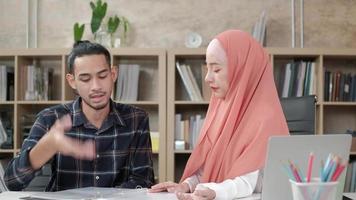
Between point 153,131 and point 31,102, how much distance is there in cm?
95

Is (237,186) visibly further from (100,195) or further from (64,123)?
(64,123)

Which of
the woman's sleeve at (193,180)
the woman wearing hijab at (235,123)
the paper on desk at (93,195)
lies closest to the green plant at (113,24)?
the woman wearing hijab at (235,123)

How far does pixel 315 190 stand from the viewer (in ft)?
2.74

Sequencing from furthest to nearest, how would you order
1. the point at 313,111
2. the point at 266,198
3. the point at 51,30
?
the point at 51,30 < the point at 313,111 < the point at 266,198

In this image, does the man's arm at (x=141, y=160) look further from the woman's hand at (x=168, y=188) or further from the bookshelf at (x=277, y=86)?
the bookshelf at (x=277, y=86)

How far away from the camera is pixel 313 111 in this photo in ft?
6.61

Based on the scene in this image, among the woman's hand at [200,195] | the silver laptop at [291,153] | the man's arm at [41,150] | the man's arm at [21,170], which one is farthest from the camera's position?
the man's arm at [21,170]

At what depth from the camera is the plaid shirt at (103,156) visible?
1782 mm

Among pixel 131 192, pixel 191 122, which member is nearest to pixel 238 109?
pixel 131 192

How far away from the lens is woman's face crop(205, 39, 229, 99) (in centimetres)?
155

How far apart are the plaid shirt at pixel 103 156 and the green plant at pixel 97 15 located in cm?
147

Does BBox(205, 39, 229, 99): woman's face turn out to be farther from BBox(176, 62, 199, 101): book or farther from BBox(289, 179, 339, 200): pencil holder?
BBox(176, 62, 199, 101): book

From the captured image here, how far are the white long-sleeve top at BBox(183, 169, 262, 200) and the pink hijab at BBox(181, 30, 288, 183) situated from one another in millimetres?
26

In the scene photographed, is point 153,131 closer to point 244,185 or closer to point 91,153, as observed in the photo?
point 91,153
